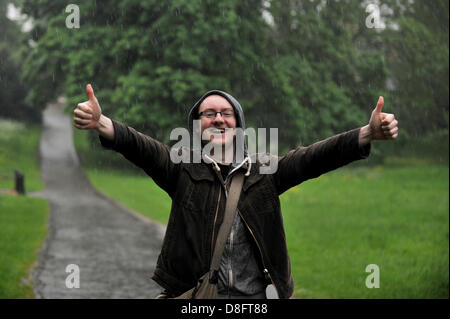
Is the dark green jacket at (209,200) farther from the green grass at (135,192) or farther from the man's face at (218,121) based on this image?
the green grass at (135,192)

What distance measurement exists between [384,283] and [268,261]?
17.9ft

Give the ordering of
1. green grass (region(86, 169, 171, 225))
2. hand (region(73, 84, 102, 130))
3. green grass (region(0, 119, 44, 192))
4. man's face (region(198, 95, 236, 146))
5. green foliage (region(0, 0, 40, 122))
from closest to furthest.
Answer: hand (region(73, 84, 102, 130)) < man's face (region(198, 95, 236, 146)) < green grass (region(86, 169, 171, 225)) < green grass (region(0, 119, 44, 192)) < green foliage (region(0, 0, 40, 122))

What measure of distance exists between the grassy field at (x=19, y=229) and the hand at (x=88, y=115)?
5.30m

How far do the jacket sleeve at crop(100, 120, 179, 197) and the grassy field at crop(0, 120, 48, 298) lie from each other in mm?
5064

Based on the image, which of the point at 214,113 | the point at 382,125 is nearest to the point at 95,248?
the point at 214,113

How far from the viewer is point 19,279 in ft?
26.2

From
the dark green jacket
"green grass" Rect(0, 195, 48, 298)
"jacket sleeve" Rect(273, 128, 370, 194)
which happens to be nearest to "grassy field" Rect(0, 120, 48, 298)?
"green grass" Rect(0, 195, 48, 298)

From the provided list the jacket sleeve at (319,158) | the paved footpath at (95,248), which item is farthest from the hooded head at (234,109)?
the paved footpath at (95,248)

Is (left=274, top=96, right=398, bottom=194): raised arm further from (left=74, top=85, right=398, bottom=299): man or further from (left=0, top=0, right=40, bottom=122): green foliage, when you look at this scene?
(left=0, top=0, right=40, bottom=122): green foliage

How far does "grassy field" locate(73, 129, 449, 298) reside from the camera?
788 cm

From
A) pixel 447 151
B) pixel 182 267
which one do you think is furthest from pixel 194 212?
pixel 447 151

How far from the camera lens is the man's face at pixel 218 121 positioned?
2998mm

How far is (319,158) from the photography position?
290cm

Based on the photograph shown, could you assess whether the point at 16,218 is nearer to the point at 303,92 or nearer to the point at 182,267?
the point at 182,267
